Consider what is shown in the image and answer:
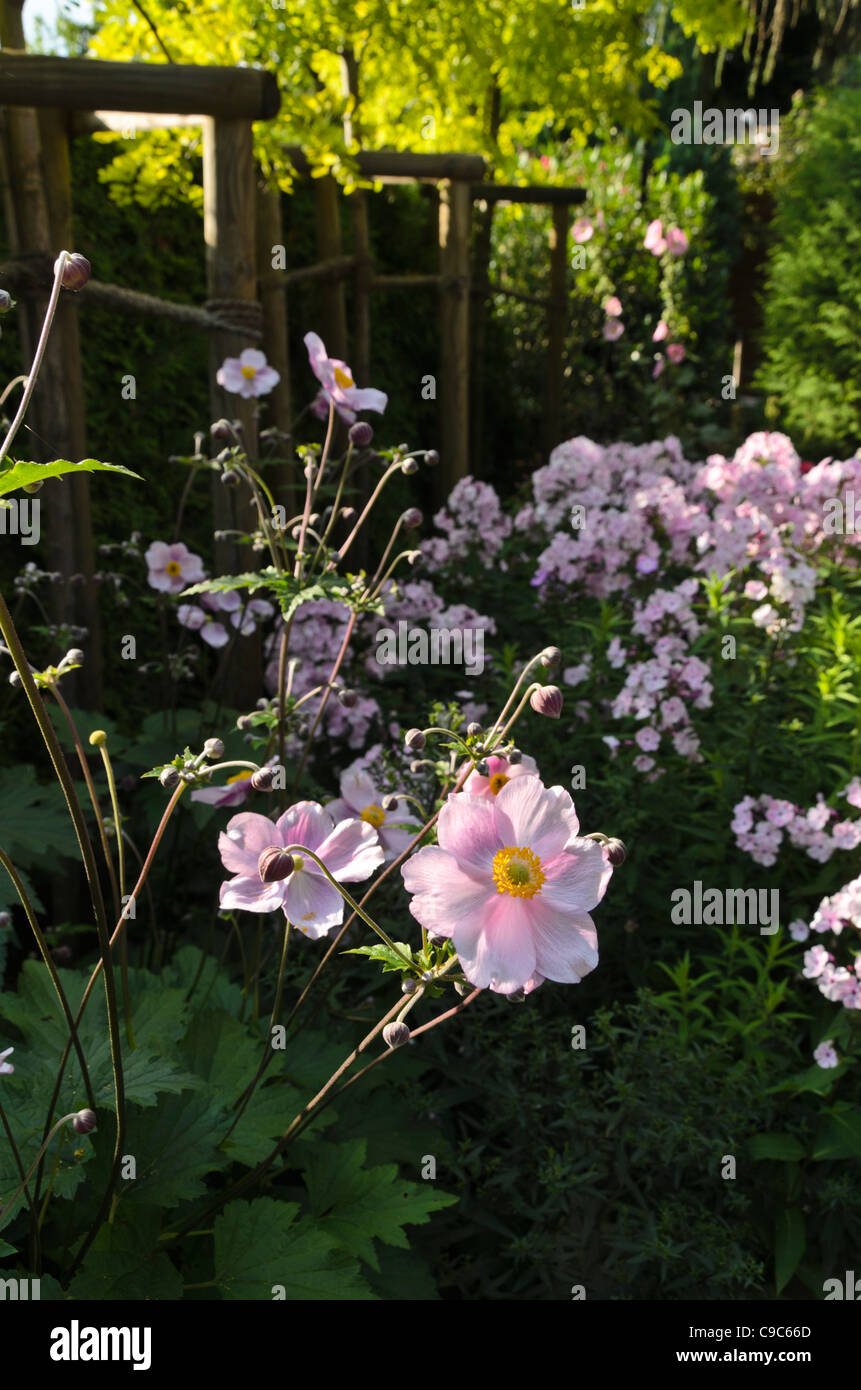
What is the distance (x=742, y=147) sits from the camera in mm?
15539

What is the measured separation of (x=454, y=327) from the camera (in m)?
5.22

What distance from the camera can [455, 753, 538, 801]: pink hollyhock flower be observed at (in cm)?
128

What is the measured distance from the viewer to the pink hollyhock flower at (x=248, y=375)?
2.87 meters

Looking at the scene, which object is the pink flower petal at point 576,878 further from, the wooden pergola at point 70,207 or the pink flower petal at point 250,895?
the wooden pergola at point 70,207

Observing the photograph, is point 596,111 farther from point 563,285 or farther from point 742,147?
point 742,147

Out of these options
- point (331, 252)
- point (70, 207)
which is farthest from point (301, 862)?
point (331, 252)

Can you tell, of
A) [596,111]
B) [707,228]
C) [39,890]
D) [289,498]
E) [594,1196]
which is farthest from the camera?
[707,228]

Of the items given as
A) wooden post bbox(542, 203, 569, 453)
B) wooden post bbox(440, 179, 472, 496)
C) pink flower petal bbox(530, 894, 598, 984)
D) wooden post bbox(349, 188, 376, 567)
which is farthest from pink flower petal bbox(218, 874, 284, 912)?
wooden post bbox(542, 203, 569, 453)

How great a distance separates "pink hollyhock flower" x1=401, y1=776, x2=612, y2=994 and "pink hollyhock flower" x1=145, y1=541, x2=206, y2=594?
1.82m

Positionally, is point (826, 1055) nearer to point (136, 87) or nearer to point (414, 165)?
point (136, 87)

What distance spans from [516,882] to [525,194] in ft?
18.4

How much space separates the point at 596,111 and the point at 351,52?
217 centimetres

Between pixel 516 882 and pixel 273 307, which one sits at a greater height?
pixel 273 307
